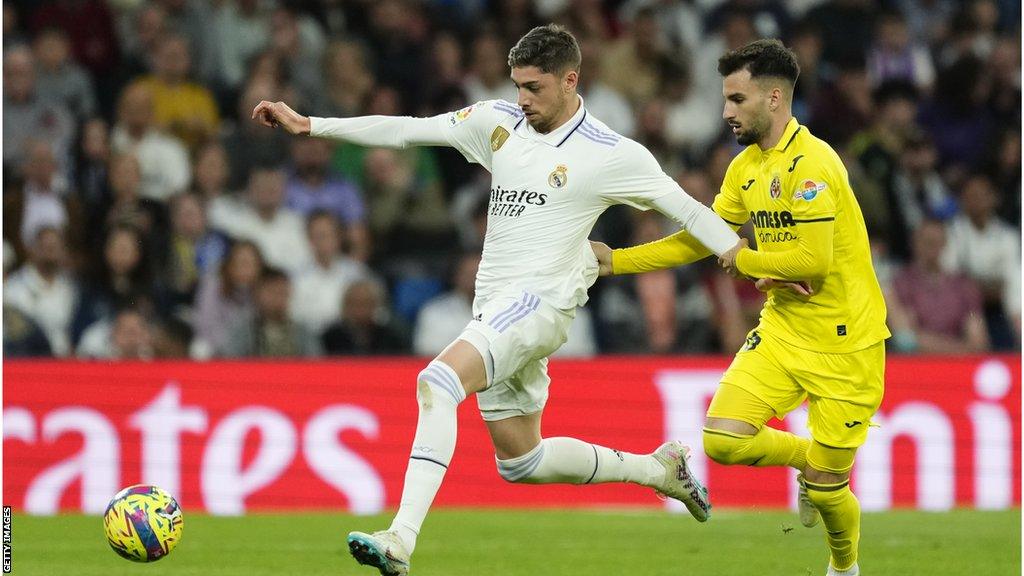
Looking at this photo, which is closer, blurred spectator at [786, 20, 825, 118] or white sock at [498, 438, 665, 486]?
white sock at [498, 438, 665, 486]

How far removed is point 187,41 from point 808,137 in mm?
8591

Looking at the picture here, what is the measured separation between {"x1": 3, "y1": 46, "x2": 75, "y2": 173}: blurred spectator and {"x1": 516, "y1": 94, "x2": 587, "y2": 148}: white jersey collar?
7.19 metres

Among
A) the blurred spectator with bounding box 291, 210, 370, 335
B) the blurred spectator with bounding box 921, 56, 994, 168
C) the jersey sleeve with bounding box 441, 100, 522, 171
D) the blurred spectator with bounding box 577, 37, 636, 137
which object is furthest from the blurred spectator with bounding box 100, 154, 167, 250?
the blurred spectator with bounding box 921, 56, 994, 168

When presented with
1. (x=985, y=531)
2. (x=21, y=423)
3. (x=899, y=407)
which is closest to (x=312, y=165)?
(x=21, y=423)

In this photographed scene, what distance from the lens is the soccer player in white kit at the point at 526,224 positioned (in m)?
7.13

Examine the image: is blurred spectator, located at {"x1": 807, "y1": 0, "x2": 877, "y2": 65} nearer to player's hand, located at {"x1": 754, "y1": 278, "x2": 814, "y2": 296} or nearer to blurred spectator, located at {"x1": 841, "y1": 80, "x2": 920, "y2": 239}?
blurred spectator, located at {"x1": 841, "y1": 80, "x2": 920, "y2": 239}

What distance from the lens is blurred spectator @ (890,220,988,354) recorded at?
13.8 metres

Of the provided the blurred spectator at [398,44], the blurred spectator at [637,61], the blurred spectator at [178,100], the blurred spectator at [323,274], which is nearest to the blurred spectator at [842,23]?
the blurred spectator at [637,61]

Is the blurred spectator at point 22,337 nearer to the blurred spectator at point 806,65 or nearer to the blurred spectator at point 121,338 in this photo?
the blurred spectator at point 121,338

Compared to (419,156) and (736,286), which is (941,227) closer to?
(736,286)

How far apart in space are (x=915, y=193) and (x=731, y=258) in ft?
26.0

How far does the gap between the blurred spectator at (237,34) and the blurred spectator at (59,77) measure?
1.27 metres

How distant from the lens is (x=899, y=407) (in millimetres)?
12195

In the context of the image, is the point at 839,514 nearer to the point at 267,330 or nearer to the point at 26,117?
the point at 267,330
